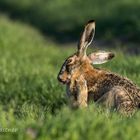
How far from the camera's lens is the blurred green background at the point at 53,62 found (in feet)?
15.5

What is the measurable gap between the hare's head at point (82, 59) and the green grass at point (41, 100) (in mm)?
416

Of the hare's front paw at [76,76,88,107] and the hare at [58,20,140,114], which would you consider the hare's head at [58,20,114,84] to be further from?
the hare's front paw at [76,76,88,107]

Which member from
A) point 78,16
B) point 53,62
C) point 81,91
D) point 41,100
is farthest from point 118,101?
point 78,16

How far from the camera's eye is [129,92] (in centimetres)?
624

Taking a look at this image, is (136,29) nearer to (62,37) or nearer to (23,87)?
(62,37)

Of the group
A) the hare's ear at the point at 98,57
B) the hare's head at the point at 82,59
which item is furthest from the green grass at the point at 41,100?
the hare's ear at the point at 98,57

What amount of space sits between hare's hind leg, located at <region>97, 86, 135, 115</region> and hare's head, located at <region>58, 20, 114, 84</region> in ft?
1.66

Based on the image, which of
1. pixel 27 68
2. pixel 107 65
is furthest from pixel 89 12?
pixel 107 65

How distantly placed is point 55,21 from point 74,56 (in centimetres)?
1319

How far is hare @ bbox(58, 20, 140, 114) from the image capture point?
6148 millimetres

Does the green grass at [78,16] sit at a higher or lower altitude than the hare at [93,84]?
higher

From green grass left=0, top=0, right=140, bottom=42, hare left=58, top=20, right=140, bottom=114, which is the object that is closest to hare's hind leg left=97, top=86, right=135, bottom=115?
hare left=58, top=20, right=140, bottom=114

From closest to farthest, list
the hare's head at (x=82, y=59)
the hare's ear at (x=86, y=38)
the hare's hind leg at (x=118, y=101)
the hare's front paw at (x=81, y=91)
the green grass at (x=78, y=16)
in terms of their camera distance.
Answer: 1. the hare's hind leg at (x=118, y=101)
2. the hare's front paw at (x=81, y=91)
3. the hare's head at (x=82, y=59)
4. the hare's ear at (x=86, y=38)
5. the green grass at (x=78, y=16)

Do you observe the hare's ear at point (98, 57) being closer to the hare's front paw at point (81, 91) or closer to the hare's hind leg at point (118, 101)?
the hare's front paw at point (81, 91)
